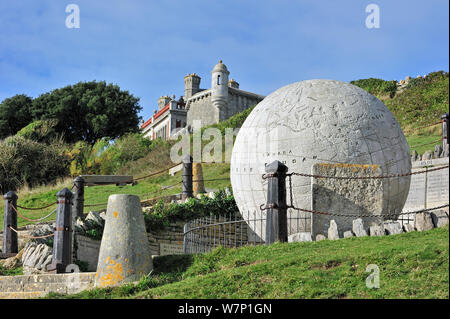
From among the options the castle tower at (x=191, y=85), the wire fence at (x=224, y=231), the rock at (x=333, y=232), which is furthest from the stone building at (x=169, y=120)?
the rock at (x=333, y=232)

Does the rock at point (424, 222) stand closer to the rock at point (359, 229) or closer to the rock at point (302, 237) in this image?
the rock at point (359, 229)

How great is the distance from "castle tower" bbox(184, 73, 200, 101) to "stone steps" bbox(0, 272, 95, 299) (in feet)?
149

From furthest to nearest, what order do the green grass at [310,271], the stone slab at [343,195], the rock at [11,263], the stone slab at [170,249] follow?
the stone slab at [170,249]
the rock at [11,263]
the stone slab at [343,195]
the green grass at [310,271]

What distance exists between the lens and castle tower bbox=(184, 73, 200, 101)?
54.2 meters

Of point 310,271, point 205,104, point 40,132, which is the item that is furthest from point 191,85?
point 310,271

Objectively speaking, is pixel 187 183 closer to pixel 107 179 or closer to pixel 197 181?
pixel 197 181

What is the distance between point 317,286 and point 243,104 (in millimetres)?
42166

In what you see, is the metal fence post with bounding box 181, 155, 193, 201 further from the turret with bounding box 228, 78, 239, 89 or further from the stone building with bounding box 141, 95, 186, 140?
the turret with bounding box 228, 78, 239, 89

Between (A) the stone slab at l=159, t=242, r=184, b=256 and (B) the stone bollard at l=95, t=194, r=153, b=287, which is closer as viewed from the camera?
(B) the stone bollard at l=95, t=194, r=153, b=287

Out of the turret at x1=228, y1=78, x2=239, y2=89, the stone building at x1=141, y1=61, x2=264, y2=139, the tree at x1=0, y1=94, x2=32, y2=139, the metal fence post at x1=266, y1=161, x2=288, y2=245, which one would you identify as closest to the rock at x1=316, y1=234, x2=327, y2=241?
the metal fence post at x1=266, y1=161, x2=288, y2=245

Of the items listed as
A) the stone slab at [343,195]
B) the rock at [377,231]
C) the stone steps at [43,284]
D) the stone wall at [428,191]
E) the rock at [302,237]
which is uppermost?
the stone wall at [428,191]

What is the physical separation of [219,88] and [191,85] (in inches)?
368

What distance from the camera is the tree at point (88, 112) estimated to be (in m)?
38.6

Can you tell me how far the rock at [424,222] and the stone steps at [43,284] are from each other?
4870 millimetres
